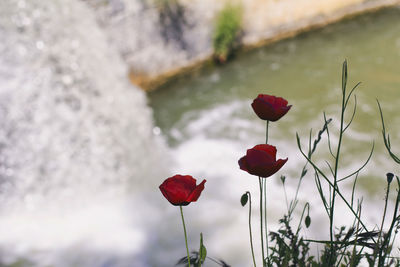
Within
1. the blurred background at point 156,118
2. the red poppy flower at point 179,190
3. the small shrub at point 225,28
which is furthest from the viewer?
the small shrub at point 225,28

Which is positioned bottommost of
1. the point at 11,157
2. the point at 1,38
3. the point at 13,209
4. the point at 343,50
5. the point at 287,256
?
the point at 287,256

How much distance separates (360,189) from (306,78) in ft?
5.99

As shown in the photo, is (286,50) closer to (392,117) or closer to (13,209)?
(392,117)

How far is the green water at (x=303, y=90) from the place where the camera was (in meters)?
3.64

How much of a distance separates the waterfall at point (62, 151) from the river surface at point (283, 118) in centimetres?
44

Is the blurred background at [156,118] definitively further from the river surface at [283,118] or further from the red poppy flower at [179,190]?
the red poppy flower at [179,190]

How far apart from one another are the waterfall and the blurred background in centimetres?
1

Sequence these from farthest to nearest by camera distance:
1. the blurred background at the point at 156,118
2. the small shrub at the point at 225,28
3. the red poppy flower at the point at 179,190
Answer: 1. the small shrub at the point at 225,28
2. the blurred background at the point at 156,118
3. the red poppy flower at the point at 179,190

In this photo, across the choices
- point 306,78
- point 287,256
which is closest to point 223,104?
point 306,78

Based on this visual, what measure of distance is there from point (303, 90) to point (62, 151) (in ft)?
8.03

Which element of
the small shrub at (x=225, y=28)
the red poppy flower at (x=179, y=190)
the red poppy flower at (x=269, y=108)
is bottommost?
the red poppy flower at (x=179, y=190)

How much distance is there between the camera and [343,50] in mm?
4938

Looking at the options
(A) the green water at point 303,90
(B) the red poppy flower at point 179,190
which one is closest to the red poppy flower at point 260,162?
(B) the red poppy flower at point 179,190

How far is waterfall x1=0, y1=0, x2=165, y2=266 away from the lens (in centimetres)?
284
